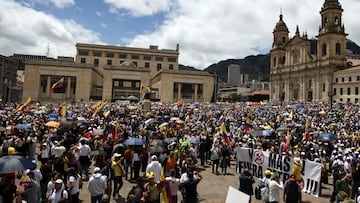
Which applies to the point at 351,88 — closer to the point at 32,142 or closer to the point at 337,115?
the point at 337,115

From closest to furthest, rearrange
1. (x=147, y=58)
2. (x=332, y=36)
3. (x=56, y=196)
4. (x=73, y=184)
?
(x=56, y=196)
(x=73, y=184)
(x=332, y=36)
(x=147, y=58)

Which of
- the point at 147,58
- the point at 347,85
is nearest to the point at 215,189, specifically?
the point at 347,85

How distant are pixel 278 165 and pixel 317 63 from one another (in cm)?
7319

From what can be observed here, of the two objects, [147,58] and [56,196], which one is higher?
[147,58]

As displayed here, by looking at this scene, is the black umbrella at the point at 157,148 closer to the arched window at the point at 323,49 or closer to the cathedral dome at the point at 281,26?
the arched window at the point at 323,49

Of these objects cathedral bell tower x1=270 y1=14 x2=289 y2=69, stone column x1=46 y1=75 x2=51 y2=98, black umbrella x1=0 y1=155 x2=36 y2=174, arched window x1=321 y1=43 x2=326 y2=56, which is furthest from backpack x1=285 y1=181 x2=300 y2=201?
cathedral bell tower x1=270 y1=14 x2=289 y2=69

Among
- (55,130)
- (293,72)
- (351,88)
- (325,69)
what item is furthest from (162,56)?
(55,130)

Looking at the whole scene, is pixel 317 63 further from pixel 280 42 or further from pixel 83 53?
pixel 83 53

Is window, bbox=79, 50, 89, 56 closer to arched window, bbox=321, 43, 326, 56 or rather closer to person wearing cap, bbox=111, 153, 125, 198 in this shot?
arched window, bbox=321, 43, 326, 56

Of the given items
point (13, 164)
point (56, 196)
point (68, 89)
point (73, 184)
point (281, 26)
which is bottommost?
point (56, 196)

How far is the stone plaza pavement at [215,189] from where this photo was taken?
9656 mm

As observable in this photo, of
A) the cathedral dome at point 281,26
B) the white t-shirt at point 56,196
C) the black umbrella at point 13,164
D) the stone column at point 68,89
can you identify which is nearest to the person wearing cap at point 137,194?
the white t-shirt at point 56,196

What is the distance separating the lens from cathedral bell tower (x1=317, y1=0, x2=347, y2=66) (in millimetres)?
72188

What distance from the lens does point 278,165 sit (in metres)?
11.1
